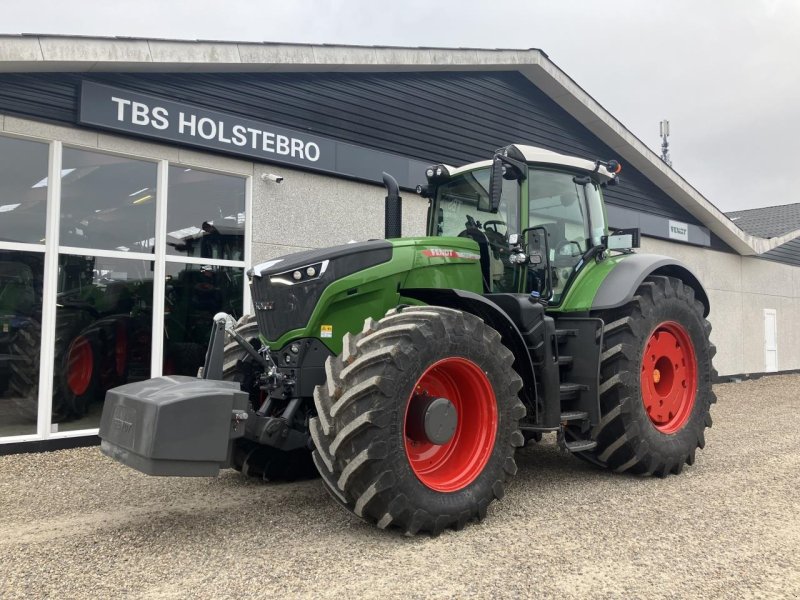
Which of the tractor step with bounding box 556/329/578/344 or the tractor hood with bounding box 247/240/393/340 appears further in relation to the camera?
the tractor step with bounding box 556/329/578/344

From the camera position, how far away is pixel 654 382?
548 centimetres

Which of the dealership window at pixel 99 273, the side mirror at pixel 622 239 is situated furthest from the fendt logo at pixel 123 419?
the side mirror at pixel 622 239

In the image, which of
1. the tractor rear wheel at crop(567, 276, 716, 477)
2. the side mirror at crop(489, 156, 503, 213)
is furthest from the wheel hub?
the tractor rear wheel at crop(567, 276, 716, 477)

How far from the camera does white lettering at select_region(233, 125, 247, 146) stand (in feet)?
25.6

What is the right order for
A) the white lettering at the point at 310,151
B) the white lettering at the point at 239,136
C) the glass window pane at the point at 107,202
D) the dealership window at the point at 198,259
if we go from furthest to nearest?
the white lettering at the point at 310,151
the white lettering at the point at 239,136
the dealership window at the point at 198,259
the glass window pane at the point at 107,202

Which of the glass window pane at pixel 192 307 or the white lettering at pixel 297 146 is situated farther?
the white lettering at pixel 297 146

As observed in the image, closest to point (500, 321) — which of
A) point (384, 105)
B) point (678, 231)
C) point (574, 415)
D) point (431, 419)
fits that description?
point (574, 415)

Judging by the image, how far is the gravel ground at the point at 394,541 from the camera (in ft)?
9.92

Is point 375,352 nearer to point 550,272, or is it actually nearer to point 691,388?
Answer: point 550,272

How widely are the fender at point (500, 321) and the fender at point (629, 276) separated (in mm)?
955

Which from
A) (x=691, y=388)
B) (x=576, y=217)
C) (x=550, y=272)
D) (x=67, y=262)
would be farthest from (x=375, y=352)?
(x=67, y=262)

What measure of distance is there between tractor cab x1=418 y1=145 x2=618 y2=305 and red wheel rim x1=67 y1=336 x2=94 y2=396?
399cm

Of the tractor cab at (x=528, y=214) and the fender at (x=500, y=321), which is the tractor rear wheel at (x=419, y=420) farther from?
the tractor cab at (x=528, y=214)

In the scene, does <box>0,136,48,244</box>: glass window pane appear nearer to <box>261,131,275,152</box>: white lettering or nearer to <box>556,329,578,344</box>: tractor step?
<box>261,131,275,152</box>: white lettering
